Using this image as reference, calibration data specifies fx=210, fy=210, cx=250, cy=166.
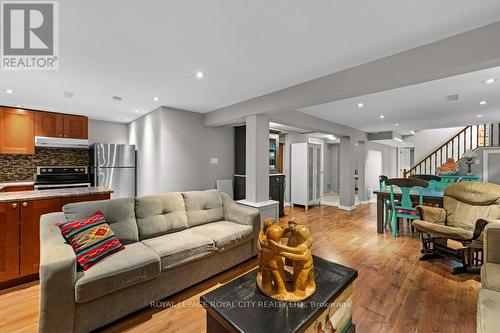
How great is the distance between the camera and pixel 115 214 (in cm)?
220

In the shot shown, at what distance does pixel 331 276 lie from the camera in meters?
1.52

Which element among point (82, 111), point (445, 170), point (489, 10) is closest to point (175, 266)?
point (489, 10)

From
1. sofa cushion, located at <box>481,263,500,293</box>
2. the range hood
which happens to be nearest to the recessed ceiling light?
the range hood

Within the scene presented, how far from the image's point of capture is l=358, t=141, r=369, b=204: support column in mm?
6812

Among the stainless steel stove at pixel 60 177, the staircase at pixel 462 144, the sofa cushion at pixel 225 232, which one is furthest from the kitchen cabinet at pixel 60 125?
the staircase at pixel 462 144

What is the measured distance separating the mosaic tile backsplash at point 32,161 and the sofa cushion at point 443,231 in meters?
6.63

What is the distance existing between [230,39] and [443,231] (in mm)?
3245

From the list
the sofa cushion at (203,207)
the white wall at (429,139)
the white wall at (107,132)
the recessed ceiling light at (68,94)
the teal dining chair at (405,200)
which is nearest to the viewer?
the sofa cushion at (203,207)

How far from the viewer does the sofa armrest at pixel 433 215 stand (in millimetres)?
2916

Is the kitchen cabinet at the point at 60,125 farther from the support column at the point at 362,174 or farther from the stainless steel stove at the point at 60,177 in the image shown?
the support column at the point at 362,174

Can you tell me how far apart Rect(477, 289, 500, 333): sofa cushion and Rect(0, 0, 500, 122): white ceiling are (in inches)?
76.3

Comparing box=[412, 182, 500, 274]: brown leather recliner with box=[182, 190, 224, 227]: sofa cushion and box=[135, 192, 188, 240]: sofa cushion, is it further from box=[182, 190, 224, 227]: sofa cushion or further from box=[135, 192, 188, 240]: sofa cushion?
box=[135, 192, 188, 240]: sofa cushion

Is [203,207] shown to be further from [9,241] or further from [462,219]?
[462,219]

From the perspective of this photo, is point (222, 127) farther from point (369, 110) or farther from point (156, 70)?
point (369, 110)
